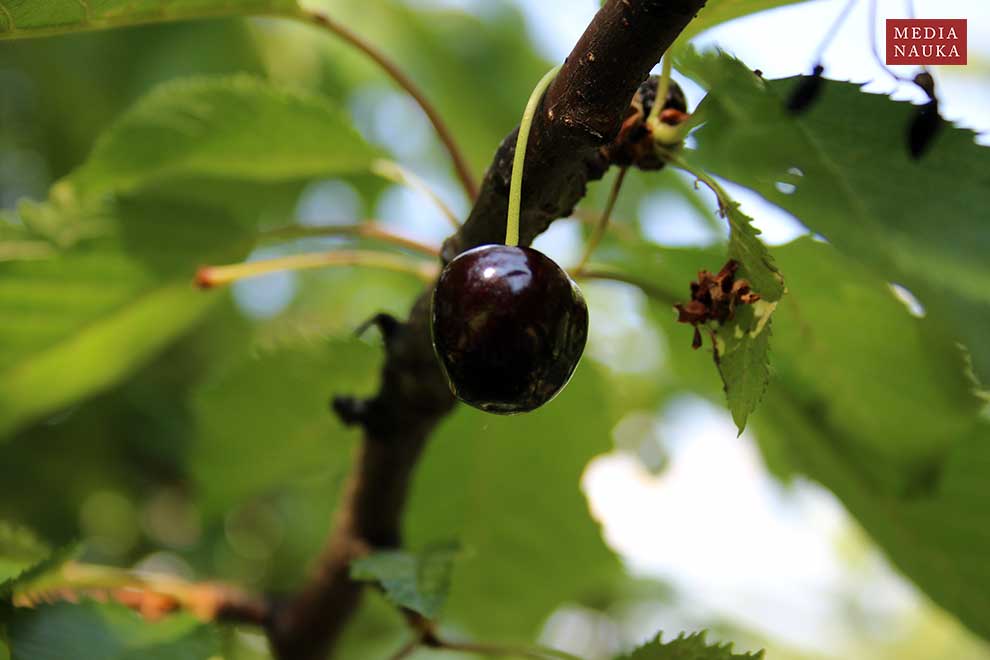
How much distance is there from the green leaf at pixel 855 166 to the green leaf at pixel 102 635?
863mm

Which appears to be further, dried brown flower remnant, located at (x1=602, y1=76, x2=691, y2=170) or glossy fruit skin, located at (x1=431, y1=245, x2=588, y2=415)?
dried brown flower remnant, located at (x1=602, y1=76, x2=691, y2=170)

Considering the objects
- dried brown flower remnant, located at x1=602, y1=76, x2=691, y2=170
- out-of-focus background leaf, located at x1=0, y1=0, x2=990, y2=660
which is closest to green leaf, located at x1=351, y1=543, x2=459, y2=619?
out-of-focus background leaf, located at x1=0, y1=0, x2=990, y2=660

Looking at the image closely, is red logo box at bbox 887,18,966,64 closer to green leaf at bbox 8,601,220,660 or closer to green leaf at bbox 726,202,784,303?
green leaf at bbox 726,202,784,303

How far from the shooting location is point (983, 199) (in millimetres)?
783

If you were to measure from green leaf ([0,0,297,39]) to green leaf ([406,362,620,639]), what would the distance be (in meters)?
0.75

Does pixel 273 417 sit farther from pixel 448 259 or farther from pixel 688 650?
pixel 688 650

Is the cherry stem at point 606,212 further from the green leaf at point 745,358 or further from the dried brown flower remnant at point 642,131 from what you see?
the green leaf at point 745,358

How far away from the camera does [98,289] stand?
5.08 ft

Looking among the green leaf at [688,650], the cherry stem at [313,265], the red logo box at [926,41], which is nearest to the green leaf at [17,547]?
the cherry stem at [313,265]

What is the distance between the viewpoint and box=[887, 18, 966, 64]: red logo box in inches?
39.9

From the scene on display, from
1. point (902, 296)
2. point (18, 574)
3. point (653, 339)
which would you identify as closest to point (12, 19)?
point (18, 574)

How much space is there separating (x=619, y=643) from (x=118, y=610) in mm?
1896

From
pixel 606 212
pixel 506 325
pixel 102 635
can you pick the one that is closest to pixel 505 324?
pixel 506 325

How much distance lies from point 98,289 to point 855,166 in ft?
3.97
